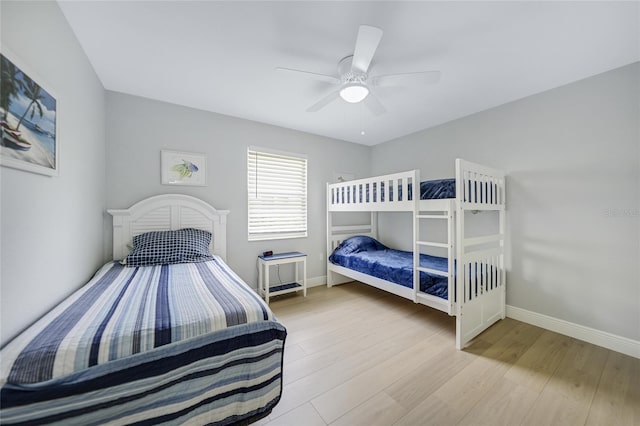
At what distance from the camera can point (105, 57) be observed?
1910mm

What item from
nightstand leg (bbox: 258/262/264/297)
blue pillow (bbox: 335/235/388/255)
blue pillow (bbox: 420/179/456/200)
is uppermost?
blue pillow (bbox: 420/179/456/200)

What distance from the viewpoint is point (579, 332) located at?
7.09 feet

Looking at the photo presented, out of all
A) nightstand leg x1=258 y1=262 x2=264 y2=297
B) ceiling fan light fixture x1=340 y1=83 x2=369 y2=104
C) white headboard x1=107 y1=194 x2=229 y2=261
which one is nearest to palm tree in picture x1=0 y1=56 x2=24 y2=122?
white headboard x1=107 y1=194 x2=229 y2=261

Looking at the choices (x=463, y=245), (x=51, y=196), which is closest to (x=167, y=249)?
(x=51, y=196)

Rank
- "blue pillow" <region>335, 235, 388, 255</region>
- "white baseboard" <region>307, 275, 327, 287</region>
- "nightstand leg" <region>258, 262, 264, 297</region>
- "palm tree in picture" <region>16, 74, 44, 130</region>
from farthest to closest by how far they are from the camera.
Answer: "white baseboard" <region>307, 275, 327, 287</region> < "blue pillow" <region>335, 235, 388, 255</region> < "nightstand leg" <region>258, 262, 264, 297</region> < "palm tree in picture" <region>16, 74, 44, 130</region>

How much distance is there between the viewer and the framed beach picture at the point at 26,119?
1.00 meters

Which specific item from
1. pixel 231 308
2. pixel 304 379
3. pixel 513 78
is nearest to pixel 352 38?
pixel 513 78

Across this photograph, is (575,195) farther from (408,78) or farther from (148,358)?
(148,358)

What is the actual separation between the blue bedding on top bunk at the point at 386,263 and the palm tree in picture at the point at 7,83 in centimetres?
295

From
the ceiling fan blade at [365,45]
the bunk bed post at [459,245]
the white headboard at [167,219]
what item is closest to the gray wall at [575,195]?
the bunk bed post at [459,245]

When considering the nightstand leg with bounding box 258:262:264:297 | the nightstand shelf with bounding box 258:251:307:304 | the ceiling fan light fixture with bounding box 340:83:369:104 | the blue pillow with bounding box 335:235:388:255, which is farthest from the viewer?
the blue pillow with bounding box 335:235:388:255

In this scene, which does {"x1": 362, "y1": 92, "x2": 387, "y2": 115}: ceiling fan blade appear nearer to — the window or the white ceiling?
the white ceiling

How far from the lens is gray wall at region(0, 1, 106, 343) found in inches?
40.5

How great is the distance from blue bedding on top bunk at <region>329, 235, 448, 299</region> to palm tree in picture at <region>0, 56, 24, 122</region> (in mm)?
2948
